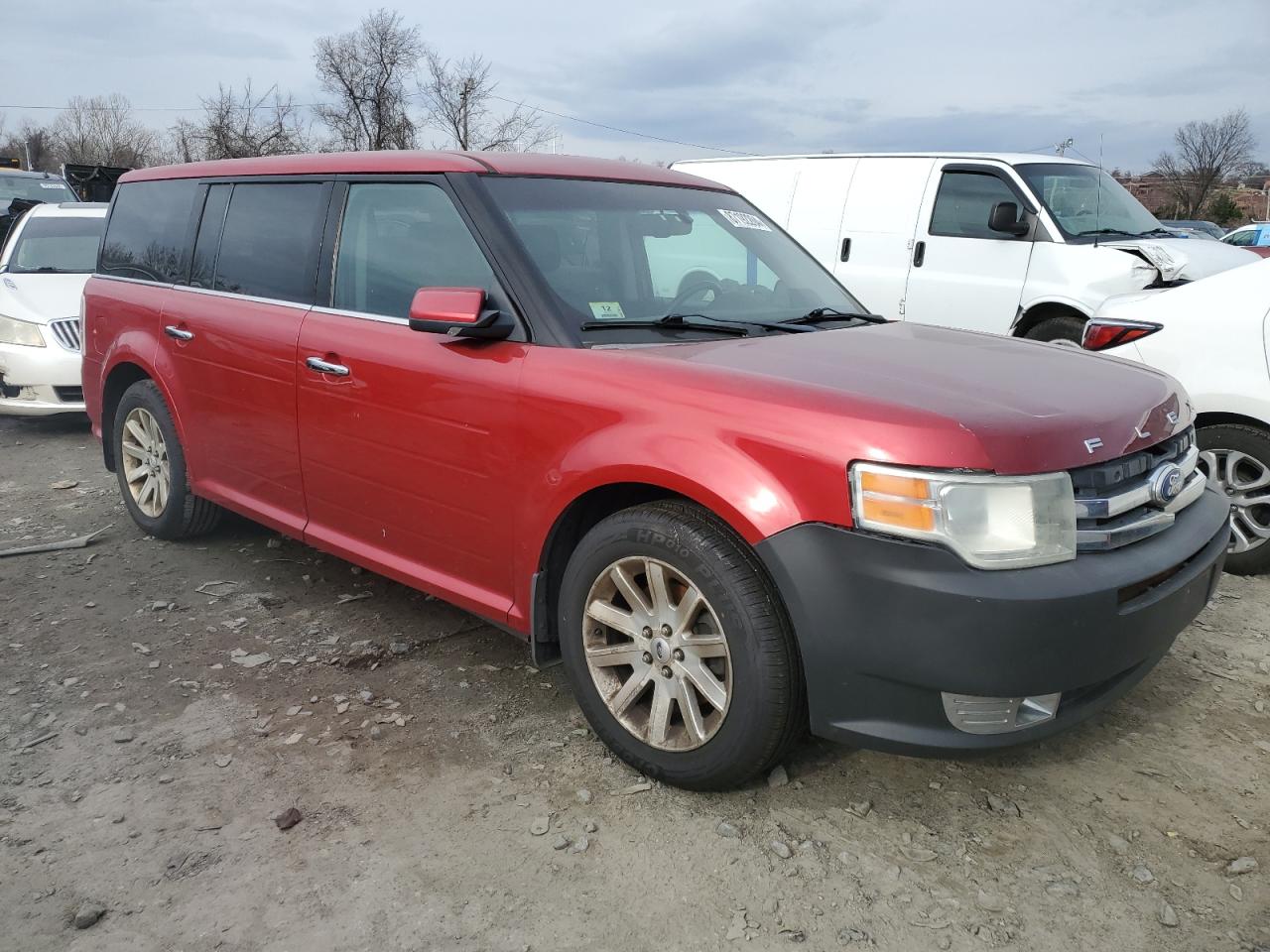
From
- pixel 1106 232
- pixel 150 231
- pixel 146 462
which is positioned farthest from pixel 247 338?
pixel 1106 232

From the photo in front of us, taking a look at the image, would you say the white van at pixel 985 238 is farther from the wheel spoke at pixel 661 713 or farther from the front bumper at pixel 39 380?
the front bumper at pixel 39 380

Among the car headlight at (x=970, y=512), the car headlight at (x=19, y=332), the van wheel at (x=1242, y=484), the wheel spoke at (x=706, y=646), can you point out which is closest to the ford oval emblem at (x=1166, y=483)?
the car headlight at (x=970, y=512)

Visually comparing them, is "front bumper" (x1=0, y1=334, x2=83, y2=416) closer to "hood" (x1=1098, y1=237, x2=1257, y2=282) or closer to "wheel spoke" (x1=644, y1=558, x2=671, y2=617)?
"wheel spoke" (x1=644, y1=558, x2=671, y2=617)

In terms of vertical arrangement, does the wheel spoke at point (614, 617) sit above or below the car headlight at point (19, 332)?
below

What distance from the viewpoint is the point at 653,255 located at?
11.7 feet

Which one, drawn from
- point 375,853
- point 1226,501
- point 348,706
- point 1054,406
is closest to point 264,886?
point 375,853

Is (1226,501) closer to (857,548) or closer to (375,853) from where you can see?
(857,548)

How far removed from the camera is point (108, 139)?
7288cm

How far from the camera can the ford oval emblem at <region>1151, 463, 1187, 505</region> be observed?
2.66 meters

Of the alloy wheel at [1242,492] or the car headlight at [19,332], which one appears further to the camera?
the car headlight at [19,332]

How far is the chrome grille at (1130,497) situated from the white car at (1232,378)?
179 cm

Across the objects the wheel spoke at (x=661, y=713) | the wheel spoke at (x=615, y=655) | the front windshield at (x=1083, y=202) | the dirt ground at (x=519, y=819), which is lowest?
the dirt ground at (x=519, y=819)

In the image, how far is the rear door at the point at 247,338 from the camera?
3869 mm

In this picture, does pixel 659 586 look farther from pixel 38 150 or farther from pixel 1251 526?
pixel 38 150
